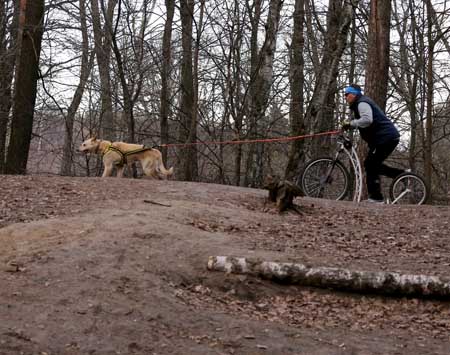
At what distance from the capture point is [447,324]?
518 cm

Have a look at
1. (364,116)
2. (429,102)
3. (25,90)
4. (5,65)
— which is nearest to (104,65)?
(5,65)

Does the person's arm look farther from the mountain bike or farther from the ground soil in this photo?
the ground soil

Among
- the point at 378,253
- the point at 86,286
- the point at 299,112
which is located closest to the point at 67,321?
the point at 86,286

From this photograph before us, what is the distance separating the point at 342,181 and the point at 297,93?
21.6 feet

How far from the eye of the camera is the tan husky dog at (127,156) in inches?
460

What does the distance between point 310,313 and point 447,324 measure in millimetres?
1111

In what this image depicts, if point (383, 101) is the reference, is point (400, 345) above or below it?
below

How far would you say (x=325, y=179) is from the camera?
10430 mm

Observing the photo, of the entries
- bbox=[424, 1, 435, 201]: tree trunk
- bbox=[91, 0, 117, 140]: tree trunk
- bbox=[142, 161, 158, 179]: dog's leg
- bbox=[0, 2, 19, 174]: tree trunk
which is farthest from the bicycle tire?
bbox=[0, 2, 19, 174]: tree trunk

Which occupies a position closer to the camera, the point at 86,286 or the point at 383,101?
the point at 86,286

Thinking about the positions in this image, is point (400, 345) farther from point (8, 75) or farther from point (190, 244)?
point (8, 75)

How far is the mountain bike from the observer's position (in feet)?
33.6

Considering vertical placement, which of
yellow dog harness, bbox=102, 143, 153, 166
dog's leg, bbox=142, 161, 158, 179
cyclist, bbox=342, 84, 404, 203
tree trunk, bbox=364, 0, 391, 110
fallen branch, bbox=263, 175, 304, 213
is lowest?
fallen branch, bbox=263, 175, 304, 213

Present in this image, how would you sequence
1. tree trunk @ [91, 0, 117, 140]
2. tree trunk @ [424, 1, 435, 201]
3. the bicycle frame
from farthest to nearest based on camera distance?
tree trunk @ [91, 0, 117, 140] → tree trunk @ [424, 1, 435, 201] → the bicycle frame
